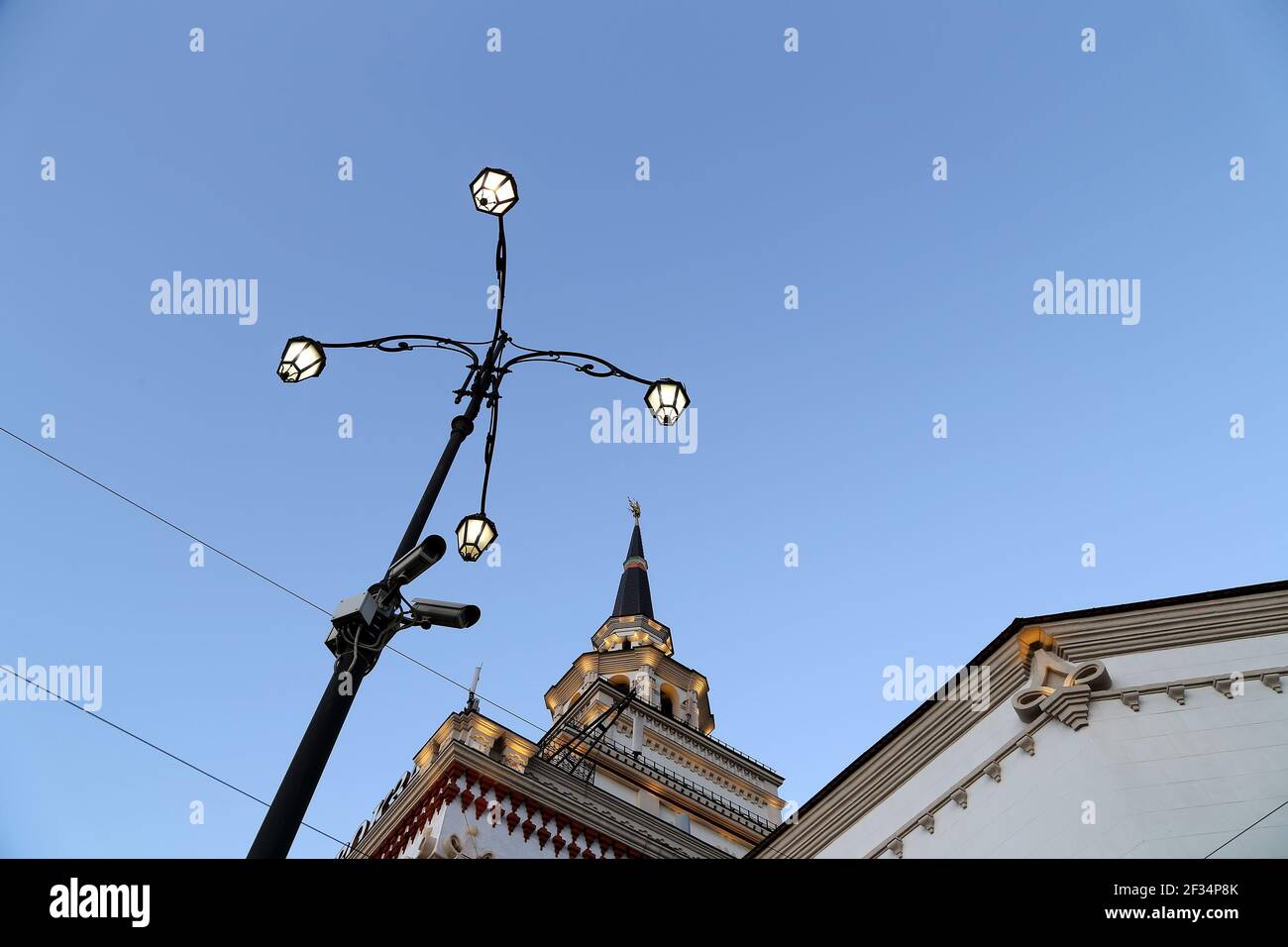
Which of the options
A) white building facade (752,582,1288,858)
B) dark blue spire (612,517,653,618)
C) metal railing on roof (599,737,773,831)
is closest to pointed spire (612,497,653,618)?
dark blue spire (612,517,653,618)

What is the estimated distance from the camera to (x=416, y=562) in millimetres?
8227

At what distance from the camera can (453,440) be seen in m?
10.0

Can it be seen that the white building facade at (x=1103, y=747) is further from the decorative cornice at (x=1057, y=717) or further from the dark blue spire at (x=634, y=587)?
the dark blue spire at (x=634, y=587)

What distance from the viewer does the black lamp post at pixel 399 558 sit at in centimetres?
691

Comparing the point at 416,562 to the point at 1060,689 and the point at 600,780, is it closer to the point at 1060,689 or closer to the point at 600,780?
the point at 1060,689

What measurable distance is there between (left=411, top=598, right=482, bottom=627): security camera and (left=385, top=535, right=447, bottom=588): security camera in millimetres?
264

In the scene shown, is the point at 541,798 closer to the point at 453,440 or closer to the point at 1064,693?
the point at 1064,693

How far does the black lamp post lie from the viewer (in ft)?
22.7

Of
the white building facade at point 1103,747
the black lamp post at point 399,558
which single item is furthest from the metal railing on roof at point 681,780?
the black lamp post at point 399,558

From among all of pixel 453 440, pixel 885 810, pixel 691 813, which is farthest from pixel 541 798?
pixel 453 440
